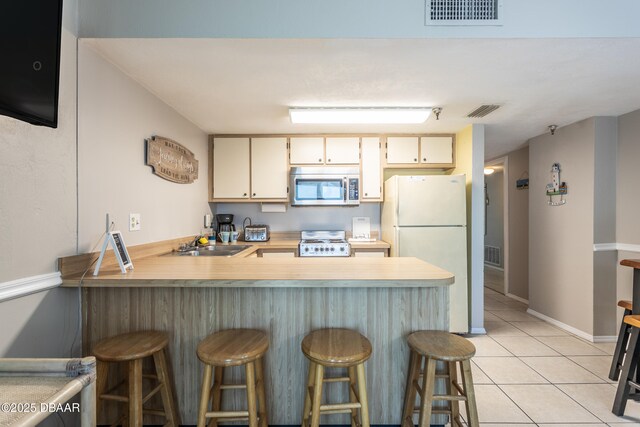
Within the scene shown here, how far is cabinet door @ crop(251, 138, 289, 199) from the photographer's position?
353 cm

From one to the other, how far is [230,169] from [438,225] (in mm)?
2424

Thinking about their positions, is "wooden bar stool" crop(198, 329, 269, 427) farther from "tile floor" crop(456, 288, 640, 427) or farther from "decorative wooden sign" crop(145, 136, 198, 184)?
"decorative wooden sign" crop(145, 136, 198, 184)

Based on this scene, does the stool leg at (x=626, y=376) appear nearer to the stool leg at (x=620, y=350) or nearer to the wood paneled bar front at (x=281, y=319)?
the stool leg at (x=620, y=350)

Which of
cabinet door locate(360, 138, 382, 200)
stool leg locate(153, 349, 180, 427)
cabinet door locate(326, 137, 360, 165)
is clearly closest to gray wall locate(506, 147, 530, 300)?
cabinet door locate(360, 138, 382, 200)

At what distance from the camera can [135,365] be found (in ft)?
4.55

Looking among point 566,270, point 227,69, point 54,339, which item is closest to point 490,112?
point 566,270

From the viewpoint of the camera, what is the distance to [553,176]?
11.1 ft

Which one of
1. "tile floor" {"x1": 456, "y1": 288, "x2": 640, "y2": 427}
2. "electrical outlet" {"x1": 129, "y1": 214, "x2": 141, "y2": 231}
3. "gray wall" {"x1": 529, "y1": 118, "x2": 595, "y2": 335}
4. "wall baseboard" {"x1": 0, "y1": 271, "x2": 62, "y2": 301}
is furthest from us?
"gray wall" {"x1": 529, "y1": 118, "x2": 595, "y2": 335}

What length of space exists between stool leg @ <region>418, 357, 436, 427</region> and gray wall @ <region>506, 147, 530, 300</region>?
358cm

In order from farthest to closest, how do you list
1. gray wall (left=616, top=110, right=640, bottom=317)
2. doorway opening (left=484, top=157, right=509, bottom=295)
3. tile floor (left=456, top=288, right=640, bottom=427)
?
doorway opening (left=484, top=157, right=509, bottom=295) < gray wall (left=616, top=110, right=640, bottom=317) < tile floor (left=456, top=288, right=640, bottom=427)

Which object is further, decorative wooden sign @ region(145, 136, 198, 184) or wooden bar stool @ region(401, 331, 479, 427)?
decorative wooden sign @ region(145, 136, 198, 184)

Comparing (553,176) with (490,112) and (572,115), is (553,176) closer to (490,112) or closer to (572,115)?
(572,115)

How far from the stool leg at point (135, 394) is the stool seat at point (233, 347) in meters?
0.32

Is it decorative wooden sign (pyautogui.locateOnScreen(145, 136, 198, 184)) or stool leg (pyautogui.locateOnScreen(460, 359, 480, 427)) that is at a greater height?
decorative wooden sign (pyautogui.locateOnScreen(145, 136, 198, 184))
